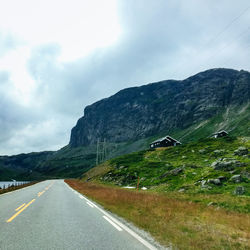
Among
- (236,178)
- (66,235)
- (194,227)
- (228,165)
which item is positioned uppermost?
(228,165)

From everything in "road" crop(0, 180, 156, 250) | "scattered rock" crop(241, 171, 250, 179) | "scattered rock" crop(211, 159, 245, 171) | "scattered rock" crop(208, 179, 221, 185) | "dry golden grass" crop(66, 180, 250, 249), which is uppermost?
"scattered rock" crop(211, 159, 245, 171)

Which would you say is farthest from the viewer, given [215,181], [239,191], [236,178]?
[215,181]

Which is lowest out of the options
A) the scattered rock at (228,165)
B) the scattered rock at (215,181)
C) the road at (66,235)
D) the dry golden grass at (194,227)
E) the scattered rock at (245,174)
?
the dry golden grass at (194,227)

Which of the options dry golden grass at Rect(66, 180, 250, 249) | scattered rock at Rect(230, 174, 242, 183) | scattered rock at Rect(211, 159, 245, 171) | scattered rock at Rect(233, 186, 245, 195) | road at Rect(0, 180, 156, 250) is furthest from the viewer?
scattered rock at Rect(211, 159, 245, 171)

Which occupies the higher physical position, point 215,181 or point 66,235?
point 215,181

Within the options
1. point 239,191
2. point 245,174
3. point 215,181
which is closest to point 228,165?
point 245,174

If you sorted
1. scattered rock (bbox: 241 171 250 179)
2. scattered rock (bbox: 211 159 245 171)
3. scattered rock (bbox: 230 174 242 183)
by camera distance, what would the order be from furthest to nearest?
scattered rock (bbox: 211 159 245 171)
scattered rock (bbox: 241 171 250 179)
scattered rock (bbox: 230 174 242 183)

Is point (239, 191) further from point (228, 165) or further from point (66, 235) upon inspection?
point (66, 235)

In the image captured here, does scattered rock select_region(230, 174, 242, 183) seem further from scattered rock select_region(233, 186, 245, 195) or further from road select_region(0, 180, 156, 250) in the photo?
road select_region(0, 180, 156, 250)

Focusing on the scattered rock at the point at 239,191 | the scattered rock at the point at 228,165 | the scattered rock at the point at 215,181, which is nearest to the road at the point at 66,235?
the scattered rock at the point at 239,191

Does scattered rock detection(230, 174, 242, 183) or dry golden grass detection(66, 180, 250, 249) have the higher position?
scattered rock detection(230, 174, 242, 183)

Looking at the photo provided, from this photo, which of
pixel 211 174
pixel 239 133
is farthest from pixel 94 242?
pixel 239 133

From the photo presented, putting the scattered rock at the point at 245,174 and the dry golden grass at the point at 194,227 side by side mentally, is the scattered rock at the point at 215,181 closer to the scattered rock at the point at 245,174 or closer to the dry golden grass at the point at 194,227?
the scattered rock at the point at 245,174

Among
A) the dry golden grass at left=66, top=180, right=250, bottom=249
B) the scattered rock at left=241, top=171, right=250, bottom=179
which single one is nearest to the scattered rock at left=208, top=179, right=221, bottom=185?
the scattered rock at left=241, top=171, right=250, bottom=179
